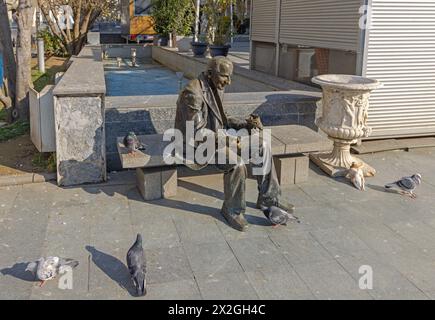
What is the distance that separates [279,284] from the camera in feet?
11.7

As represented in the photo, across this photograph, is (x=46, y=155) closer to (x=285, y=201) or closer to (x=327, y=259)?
(x=285, y=201)

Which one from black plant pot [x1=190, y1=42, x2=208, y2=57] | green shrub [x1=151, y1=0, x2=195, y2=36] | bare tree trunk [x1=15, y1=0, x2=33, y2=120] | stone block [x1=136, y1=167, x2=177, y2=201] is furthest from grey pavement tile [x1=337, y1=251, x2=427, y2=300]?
green shrub [x1=151, y1=0, x2=195, y2=36]

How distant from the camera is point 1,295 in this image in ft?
11.0

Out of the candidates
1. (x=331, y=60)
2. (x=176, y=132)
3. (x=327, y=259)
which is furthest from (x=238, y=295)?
(x=331, y=60)

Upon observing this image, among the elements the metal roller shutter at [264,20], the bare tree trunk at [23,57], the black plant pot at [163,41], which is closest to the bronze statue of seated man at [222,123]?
the bare tree trunk at [23,57]

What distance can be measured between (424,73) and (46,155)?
552 cm

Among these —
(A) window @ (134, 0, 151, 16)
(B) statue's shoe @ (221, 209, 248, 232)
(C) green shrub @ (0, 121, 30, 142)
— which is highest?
(A) window @ (134, 0, 151, 16)

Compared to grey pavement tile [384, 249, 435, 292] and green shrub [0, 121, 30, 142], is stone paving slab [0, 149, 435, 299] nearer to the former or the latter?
grey pavement tile [384, 249, 435, 292]

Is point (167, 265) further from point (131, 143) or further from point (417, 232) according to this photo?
point (417, 232)

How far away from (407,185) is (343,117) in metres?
1.12

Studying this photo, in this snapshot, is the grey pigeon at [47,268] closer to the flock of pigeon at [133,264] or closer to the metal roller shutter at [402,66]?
the flock of pigeon at [133,264]

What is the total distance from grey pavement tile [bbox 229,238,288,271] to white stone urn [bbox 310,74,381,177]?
2.12m

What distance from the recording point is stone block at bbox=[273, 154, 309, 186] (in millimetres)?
5633

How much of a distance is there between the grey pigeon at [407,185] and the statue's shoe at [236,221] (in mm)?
1902
